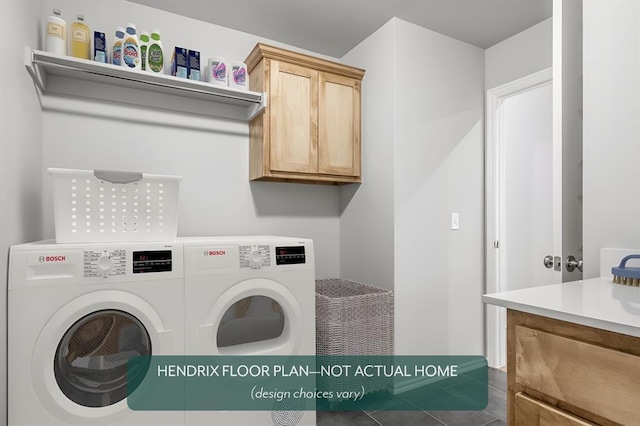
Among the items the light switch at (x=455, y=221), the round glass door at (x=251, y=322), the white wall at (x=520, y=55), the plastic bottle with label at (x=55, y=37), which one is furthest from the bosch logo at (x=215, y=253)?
the white wall at (x=520, y=55)

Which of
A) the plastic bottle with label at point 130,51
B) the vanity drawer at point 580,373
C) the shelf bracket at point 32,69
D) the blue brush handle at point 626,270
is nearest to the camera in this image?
the vanity drawer at point 580,373

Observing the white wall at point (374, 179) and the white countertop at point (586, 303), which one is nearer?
the white countertop at point (586, 303)

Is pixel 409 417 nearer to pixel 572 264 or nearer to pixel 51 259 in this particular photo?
pixel 572 264

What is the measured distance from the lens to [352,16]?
2.43 m

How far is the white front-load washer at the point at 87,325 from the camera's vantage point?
1357 mm

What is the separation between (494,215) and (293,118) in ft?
5.59

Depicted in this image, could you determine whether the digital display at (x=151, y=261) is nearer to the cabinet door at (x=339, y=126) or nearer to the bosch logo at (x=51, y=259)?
the bosch logo at (x=51, y=259)

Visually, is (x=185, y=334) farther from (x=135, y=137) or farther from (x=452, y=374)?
(x=452, y=374)

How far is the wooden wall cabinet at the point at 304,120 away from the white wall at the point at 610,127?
4.97ft

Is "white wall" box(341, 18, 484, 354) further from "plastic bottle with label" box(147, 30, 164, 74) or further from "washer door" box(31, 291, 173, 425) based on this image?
"washer door" box(31, 291, 173, 425)

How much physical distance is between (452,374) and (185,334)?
2.03 m

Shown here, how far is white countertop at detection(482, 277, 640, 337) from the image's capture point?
79 centimetres

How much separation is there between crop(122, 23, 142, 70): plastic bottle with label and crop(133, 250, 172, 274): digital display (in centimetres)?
108

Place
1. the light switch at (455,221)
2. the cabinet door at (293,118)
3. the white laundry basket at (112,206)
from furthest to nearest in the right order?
the light switch at (455,221), the cabinet door at (293,118), the white laundry basket at (112,206)
